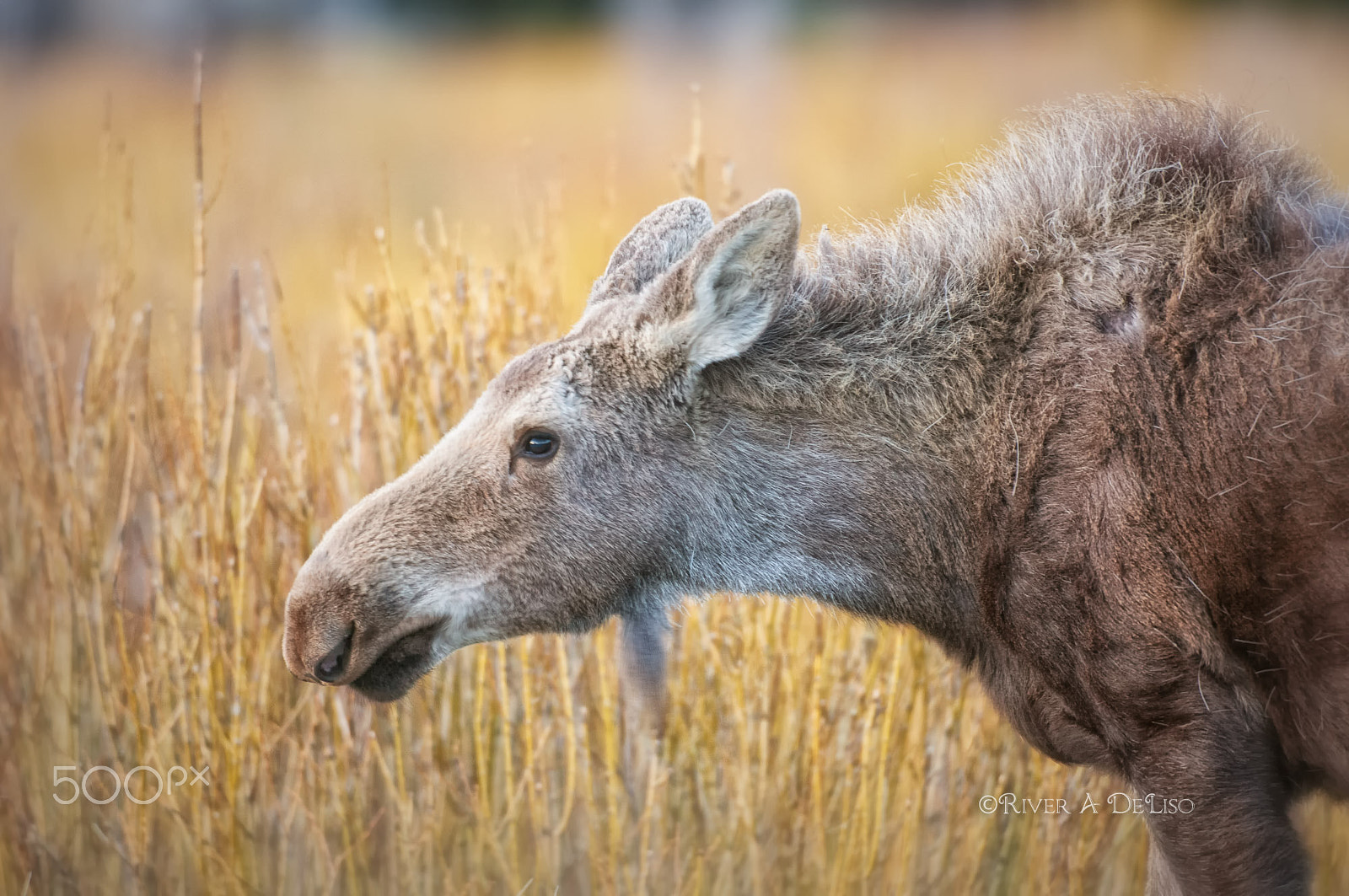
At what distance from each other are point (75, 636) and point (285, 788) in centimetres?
114

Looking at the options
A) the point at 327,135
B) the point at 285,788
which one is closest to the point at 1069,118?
the point at 285,788

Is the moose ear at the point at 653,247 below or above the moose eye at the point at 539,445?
above

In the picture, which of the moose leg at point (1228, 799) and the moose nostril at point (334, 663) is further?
the moose nostril at point (334, 663)

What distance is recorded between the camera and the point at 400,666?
10.6ft

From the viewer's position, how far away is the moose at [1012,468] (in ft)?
9.46

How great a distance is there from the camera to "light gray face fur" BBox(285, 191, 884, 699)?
306 cm

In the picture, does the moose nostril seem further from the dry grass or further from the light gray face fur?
the dry grass

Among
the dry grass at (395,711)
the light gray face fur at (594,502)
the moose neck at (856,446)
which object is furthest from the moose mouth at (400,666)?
the dry grass at (395,711)

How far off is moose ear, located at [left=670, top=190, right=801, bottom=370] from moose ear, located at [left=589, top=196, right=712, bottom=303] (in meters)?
0.39

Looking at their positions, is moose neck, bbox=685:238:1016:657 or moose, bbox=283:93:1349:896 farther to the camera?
moose neck, bbox=685:238:1016:657

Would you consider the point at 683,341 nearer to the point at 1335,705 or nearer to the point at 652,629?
the point at 652,629

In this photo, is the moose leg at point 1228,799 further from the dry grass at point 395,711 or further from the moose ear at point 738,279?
the moose ear at point 738,279

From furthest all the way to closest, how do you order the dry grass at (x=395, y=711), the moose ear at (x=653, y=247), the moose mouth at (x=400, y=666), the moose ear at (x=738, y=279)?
the dry grass at (x=395, y=711) → the moose ear at (x=653, y=247) → the moose mouth at (x=400, y=666) → the moose ear at (x=738, y=279)

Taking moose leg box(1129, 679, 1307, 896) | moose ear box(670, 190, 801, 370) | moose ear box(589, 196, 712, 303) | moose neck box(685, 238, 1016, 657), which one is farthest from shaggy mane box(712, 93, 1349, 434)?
moose leg box(1129, 679, 1307, 896)
